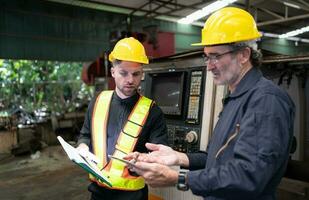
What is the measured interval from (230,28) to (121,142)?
1.00 meters

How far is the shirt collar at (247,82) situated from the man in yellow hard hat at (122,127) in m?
0.80

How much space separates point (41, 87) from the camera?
8.42 metres

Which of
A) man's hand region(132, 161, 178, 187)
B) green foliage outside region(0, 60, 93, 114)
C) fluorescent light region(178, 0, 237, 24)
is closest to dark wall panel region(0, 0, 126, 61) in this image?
green foliage outside region(0, 60, 93, 114)

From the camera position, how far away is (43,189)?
445 cm

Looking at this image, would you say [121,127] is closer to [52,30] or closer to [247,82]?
[247,82]

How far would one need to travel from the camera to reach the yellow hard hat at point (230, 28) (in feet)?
3.79

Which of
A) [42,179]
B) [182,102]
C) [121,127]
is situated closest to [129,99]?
[121,127]

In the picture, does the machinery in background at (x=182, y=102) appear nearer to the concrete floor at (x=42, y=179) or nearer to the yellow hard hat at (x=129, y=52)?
the yellow hard hat at (x=129, y=52)

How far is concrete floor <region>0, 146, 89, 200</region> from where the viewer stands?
13.9 ft

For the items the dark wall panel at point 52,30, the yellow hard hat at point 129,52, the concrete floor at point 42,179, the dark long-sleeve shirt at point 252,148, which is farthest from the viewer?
the dark wall panel at point 52,30

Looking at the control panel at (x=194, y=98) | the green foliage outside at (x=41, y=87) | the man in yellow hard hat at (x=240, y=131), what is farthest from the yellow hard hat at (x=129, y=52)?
the green foliage outside at (x=41, y=87)

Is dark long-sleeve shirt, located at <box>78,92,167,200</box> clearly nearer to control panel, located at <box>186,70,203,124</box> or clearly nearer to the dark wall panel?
control panel, located at <box>186,70,203,124</box>

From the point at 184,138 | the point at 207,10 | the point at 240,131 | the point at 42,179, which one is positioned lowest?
the point at 42,179

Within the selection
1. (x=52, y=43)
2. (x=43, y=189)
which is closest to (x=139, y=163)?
(x=43, y=189)
